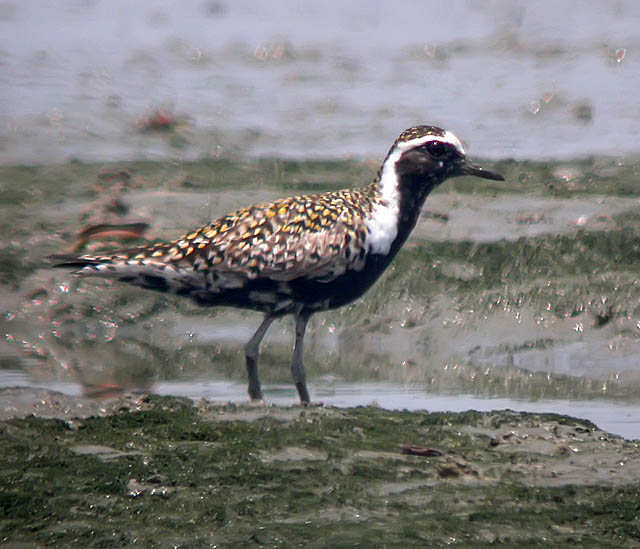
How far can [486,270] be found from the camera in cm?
1207

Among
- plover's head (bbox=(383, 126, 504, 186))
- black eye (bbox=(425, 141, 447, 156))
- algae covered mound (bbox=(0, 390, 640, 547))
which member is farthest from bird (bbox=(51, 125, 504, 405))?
algae covered mound (bbox=(0, 390, 640, 547))

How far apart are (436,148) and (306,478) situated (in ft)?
11.4

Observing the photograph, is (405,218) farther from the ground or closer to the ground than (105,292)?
farther from the ground

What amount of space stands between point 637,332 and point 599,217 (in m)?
2.71

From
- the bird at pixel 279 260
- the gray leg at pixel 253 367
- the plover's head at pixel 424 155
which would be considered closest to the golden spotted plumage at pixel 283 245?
the bird at pixel 279 260

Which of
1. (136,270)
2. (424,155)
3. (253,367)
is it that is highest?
(424,155)

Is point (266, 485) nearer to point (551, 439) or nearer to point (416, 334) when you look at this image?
point (551, 439)

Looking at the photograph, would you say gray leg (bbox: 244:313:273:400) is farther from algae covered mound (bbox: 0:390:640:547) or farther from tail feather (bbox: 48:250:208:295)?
algae covered mound (bbox: 0:390:640:547)

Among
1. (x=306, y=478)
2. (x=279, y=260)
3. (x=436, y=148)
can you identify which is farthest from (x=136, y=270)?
(x=306, y=478)

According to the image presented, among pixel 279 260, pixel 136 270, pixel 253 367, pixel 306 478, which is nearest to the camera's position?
pixel 306 478

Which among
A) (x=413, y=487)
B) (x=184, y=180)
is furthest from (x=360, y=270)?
(x=184, y=180)

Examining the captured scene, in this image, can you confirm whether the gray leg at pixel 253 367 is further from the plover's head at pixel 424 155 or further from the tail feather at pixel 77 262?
the plover's head at pixel 424 155

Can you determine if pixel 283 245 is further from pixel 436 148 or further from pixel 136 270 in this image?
pixel 436 148

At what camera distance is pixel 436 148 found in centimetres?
898
